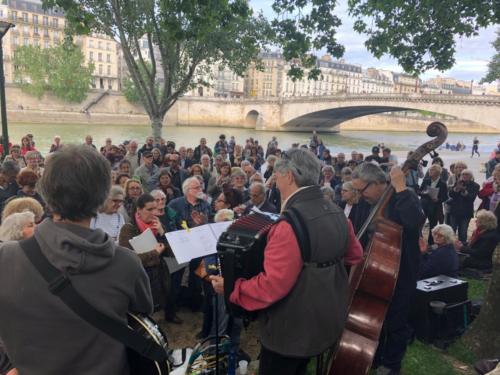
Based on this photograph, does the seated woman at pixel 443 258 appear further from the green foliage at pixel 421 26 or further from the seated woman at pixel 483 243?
the green foliage at pixel 421 26

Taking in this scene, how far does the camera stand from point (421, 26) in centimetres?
654

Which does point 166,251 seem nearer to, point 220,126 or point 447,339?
point 447,339

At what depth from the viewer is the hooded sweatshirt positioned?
1.29 m

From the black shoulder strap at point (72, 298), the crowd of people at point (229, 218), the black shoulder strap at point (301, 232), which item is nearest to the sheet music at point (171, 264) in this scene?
the crowd of people at point (229, 218)

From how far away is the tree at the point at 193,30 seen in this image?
204 inches

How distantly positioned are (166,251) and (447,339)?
9.86ft

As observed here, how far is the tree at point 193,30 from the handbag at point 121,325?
4.28 meters

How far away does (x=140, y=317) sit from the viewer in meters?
1.51

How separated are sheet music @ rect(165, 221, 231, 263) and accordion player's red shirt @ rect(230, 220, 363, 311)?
82 cm

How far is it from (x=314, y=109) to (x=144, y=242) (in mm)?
43793

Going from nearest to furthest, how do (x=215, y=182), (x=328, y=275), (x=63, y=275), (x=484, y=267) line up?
(x=63, y=275), (x=328, y=275), (x=484, y=267), (x=215, y=182)

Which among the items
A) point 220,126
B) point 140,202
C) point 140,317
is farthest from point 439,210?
point 220,126

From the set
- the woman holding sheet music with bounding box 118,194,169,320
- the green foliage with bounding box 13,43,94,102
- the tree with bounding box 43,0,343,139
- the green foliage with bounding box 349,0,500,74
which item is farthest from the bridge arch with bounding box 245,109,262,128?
the woman holding sheet music with bounding box 118,194,169,320

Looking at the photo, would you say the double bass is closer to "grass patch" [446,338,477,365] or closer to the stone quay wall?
"grass patch" [446,338,477,365]
